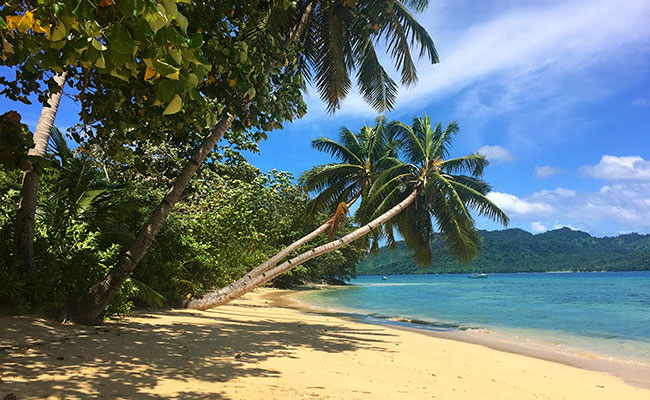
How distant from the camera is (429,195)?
15.5 meters

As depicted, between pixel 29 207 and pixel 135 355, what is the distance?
9.44ft

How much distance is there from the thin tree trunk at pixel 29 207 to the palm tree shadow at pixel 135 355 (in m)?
0.90

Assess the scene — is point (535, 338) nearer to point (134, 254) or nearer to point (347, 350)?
point (347, 350)

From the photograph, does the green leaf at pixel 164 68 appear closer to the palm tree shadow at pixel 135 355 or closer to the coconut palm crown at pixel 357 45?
the palm tree shadow at pixel 135 355

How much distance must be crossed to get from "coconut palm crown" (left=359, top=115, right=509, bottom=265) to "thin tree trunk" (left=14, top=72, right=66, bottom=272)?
10.2 m

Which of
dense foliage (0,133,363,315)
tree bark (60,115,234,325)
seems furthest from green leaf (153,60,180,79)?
tree bark (60,115,234,325)

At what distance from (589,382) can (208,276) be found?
30.8 feet

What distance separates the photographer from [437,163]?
48.8 feet

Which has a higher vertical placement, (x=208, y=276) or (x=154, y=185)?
(x=154, y=185)

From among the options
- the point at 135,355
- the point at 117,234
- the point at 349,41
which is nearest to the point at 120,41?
the point at 135,355

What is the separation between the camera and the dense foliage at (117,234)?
20.6 feet

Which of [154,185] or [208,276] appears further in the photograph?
[154,185]

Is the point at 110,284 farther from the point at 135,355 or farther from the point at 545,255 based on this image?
the point at 545,255

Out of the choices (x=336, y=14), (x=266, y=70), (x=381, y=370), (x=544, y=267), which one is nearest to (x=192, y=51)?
(x=266, y=70)
